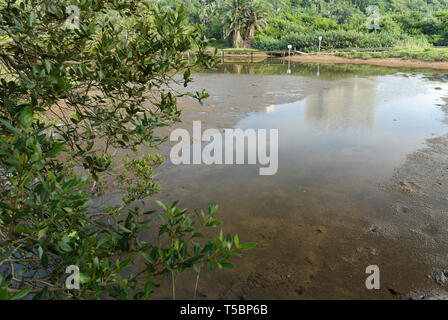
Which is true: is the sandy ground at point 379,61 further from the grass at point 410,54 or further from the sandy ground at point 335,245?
the sandy ground at point 335,245

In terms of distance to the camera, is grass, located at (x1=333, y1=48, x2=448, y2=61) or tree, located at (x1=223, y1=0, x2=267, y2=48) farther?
tree, located at (x1=223, y1=0, x2=267, y2=48)

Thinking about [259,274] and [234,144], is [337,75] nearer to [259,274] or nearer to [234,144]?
[234,144]

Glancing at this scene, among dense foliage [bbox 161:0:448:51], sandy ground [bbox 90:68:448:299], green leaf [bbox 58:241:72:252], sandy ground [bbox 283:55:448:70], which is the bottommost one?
sandy ground [bbox 90:68:448:299]

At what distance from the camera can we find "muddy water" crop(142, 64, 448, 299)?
3.26m

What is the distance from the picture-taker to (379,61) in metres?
27.9

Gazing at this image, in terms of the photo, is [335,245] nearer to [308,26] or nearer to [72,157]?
[72,157]

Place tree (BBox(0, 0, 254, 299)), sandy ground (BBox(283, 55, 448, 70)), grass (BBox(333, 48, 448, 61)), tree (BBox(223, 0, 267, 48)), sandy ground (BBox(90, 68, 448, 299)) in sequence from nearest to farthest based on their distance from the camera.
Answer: tree (BBox(0, 0, 254, 299))
sandy ground (BBox(90, 68, 448, 299))
sandy ground (BBox(283, 55, 448, 70))
grass (BBox(333, 48, 448, 61))
tree (BBox(223, 0, 267, 48))

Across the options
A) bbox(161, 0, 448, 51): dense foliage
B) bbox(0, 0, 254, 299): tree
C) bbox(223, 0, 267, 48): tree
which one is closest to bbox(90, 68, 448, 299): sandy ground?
bbox(0, 0, 254, 299): tree

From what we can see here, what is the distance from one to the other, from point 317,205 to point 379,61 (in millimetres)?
27671

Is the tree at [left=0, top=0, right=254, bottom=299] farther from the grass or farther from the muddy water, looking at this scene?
the grass

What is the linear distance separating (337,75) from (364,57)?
1132 cm

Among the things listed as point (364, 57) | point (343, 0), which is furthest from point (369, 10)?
point (364, 57)

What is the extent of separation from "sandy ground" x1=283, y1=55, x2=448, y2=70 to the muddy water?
A: 1745 cm

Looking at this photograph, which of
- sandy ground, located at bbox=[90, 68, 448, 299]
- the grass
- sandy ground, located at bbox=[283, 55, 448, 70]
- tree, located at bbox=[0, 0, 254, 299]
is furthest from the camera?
the grass
